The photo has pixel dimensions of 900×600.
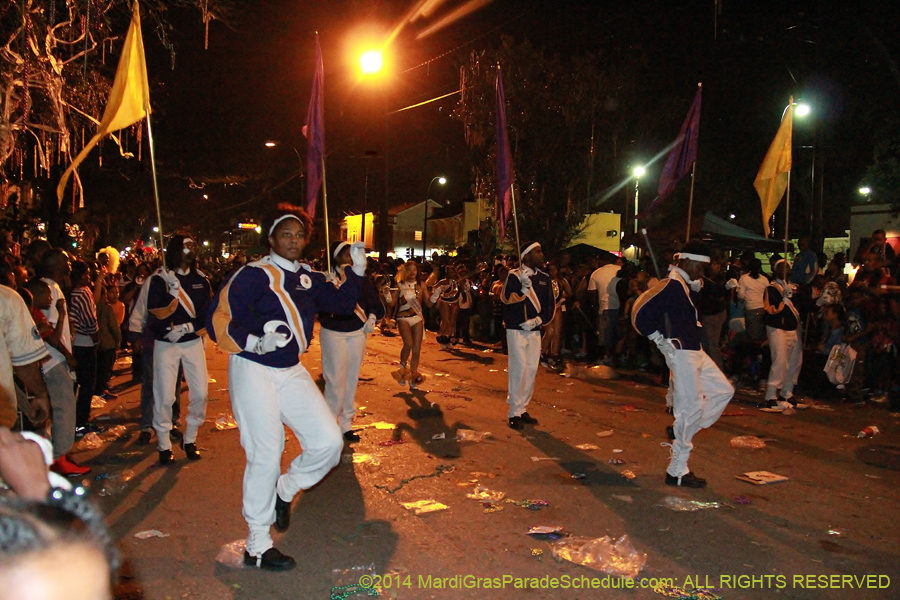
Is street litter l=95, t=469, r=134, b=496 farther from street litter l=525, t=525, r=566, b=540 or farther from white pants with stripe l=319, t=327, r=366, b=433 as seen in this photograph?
street litter l=525, t=525, r=566, b=540

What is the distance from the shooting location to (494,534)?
512 centimetres

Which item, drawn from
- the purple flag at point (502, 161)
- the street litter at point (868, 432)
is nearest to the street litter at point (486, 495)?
the purple flag at point (502, 161)

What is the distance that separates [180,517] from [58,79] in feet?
27.3

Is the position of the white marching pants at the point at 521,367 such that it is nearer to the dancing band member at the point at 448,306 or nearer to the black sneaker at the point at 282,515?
the black sneaker at the point at 282,515

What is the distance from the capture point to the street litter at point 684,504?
572 cm

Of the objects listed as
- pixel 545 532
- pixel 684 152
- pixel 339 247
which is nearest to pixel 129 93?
pixel 339 247

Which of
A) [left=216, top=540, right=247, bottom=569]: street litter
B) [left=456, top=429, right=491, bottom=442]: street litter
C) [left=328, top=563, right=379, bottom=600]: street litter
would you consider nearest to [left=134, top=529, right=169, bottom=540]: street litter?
[left=216, top=540, right=247, bottom=569]: street litter

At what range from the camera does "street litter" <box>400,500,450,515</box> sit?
222 inches

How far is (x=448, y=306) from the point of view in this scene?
18047mm

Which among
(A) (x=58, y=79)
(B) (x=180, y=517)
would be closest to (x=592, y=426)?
(B) (x=180, y=517)

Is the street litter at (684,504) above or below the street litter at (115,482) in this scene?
above

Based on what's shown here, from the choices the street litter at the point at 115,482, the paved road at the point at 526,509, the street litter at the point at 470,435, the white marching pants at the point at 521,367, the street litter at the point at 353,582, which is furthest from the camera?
the white marching pants at the point at 521,367

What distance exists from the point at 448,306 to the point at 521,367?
9.38m

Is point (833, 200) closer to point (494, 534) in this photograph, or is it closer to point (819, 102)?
point (819, 102)
